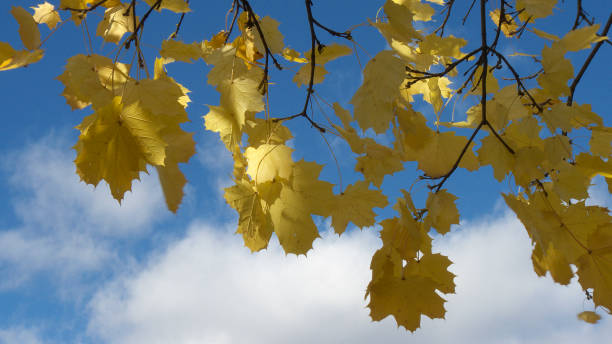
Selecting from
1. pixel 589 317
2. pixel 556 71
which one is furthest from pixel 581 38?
pixel 589 317

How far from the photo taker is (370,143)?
105 centimetres

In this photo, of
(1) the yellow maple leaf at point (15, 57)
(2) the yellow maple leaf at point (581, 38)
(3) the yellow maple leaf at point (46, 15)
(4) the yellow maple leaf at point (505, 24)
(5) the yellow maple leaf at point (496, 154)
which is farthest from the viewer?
(4) the yellow maple leaf at point (505, 24)

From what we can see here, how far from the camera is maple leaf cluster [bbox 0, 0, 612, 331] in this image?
0.93 m

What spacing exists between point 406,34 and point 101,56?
74 centimetres

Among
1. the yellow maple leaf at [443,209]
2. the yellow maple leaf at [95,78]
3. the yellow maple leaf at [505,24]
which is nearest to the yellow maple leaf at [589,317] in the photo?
the yellow maple leaf at [505,24]

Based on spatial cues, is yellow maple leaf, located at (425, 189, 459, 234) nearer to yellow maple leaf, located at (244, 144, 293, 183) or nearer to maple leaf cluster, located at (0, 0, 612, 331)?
maple leaf cluster, located at (0, 0, 612, 331)

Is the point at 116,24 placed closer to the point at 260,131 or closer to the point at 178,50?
the point at 178,50

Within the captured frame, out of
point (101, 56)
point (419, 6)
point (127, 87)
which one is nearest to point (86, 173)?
point (127, 87)

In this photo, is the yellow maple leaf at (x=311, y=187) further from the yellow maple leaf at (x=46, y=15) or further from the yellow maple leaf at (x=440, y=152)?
the yellow maple leaf at (x=46, y=15)

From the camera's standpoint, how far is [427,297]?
1.21 metres

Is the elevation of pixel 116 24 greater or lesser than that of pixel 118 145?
greater

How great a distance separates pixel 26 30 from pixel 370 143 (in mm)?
832

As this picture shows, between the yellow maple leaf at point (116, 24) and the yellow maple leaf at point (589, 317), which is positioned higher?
the yellow maple leaf at point (116, 24)

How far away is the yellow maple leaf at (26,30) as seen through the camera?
97 cm
